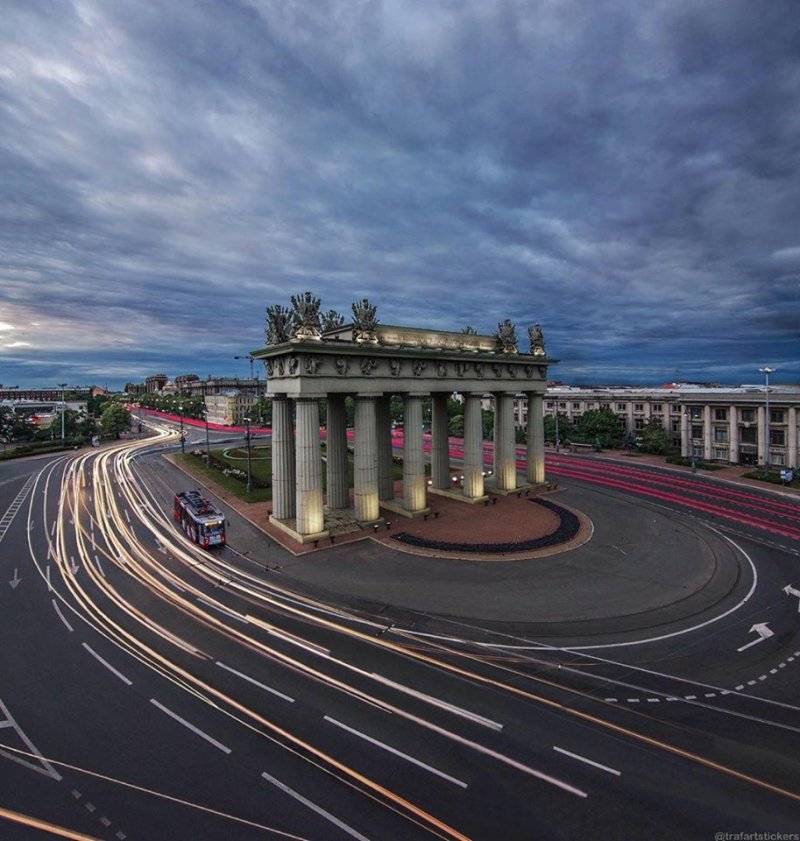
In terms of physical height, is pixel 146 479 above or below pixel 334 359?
below

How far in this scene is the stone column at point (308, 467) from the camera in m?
34.4

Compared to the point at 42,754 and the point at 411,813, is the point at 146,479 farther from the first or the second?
the point at 411,813

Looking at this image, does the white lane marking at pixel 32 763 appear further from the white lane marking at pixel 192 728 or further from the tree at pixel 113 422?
the tree at pixel 113 422

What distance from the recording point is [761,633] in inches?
852

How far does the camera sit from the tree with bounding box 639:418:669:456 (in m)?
80.6

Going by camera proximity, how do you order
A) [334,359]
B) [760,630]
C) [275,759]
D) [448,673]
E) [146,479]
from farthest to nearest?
1. [146,479]
2. [334,359]
3. [760,630]
4. [448,673]
5. [275,759]

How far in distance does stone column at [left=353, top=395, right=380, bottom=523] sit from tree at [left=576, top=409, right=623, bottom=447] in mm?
67014

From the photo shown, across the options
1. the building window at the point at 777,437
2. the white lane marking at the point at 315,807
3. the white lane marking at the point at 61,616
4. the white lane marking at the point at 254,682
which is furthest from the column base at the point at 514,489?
the building window at the point at 777,437

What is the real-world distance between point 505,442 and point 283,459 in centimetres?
2527

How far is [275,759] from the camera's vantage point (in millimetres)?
13992

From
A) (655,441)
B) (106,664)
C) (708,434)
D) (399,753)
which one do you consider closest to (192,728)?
(106,664)

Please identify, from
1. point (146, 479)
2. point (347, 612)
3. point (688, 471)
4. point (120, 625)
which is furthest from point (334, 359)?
point (688, 471)

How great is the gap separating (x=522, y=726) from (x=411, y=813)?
5.26 m

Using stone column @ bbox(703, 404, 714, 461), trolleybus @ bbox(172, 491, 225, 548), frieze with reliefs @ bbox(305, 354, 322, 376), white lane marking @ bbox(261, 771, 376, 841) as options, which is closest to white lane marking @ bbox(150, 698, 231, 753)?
white lane marking @ bbox(261, 771, 376, 841)
